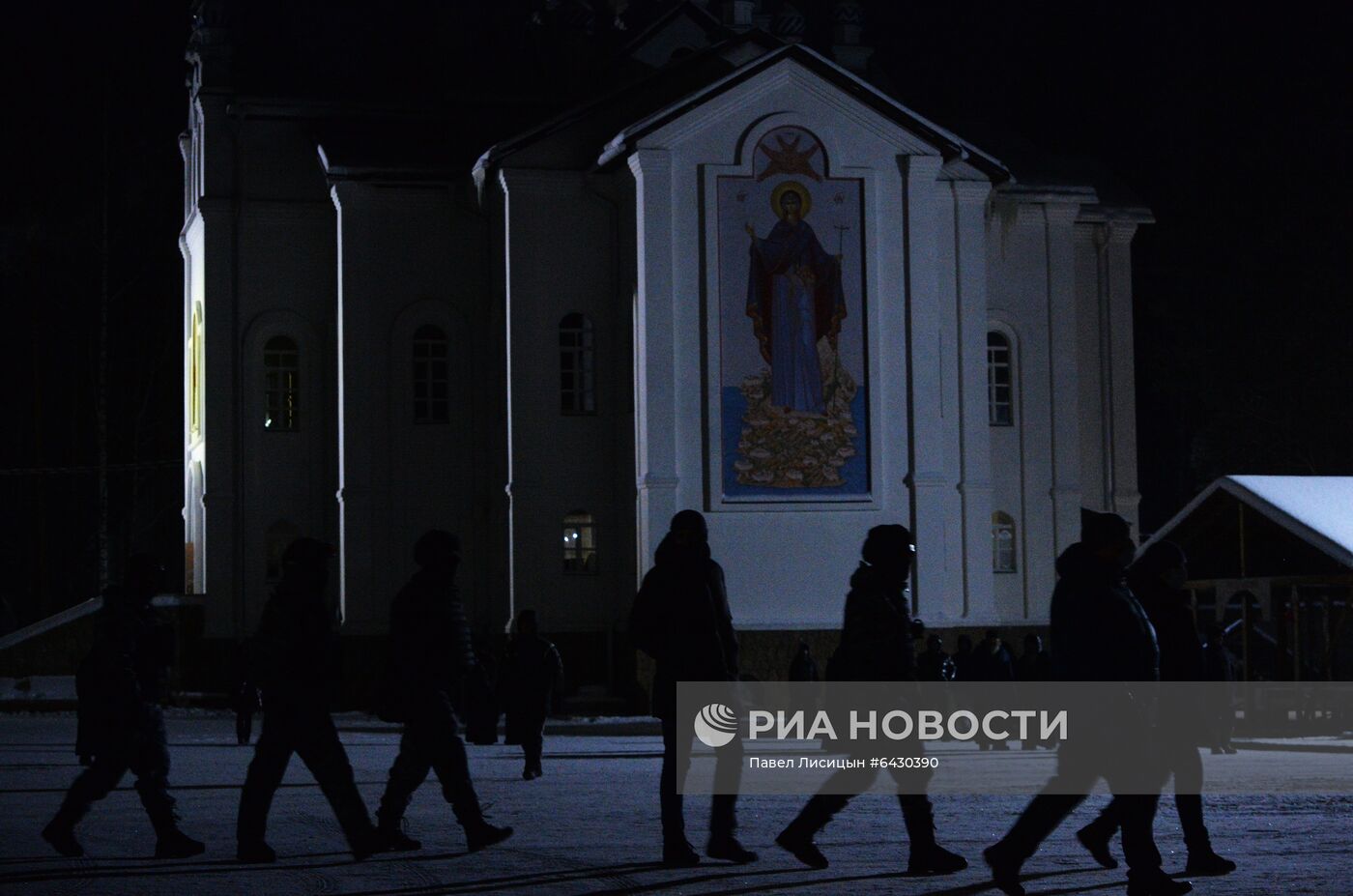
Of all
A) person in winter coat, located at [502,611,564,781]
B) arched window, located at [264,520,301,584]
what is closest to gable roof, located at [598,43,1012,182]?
arched window, located at [264,520,301,584]

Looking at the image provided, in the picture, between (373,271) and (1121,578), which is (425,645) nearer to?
(1121,578)

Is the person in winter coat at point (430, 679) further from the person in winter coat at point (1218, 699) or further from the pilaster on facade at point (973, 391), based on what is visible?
the pilaster on facade at point (973, 391)

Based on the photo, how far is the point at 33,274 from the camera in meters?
54.2

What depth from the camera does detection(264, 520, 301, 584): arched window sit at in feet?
139

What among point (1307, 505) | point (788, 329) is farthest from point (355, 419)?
point (1307, 505)

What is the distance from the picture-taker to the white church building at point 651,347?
122ft

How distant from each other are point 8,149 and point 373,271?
54.8ft

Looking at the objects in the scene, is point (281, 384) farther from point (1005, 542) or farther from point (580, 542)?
point (1005, 542)

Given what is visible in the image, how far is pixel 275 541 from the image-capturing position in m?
42.6

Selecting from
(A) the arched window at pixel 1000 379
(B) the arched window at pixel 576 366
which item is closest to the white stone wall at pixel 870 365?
(B) the arched window at pixel 576 366

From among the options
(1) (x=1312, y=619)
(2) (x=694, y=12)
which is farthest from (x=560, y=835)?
(2) (x=694, y=12)

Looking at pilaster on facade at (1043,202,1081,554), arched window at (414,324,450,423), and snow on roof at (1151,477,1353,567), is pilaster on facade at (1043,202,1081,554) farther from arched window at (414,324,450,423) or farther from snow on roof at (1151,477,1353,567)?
snow on roof at (1151,477,1353,567)

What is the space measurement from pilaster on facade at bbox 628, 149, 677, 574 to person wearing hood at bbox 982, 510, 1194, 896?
26695mm

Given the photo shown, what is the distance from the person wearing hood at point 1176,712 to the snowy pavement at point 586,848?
0.19m
